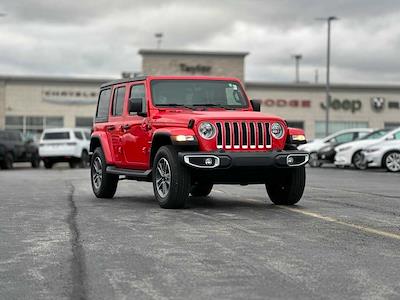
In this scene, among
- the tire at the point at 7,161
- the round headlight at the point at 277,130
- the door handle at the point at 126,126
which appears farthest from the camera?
the tire at the point at 7,161

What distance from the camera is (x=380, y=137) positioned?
2525 centimetres

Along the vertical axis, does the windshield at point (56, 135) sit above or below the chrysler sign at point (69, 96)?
below

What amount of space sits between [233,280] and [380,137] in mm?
20820

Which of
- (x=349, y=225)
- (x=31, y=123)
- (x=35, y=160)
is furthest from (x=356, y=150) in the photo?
(x=31, y=123)

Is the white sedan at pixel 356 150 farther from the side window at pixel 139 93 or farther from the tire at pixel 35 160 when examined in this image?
Result: the side window at pixel 139 93

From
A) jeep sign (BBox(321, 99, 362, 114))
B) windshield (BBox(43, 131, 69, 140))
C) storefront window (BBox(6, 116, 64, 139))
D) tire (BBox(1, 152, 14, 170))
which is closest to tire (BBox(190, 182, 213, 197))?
tire (BBox(1, 152, 14, 170))

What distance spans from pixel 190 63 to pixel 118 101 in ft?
173

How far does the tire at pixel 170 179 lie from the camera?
960 centimetres

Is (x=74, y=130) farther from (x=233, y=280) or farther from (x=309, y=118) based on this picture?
(x=309, y=118)

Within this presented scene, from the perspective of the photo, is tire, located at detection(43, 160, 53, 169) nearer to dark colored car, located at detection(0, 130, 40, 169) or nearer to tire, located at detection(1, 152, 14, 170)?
dark colored car, located at detection(0, 130, 40, 169)

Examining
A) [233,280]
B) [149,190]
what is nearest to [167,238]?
[233,280]

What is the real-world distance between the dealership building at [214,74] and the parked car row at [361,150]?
110ft

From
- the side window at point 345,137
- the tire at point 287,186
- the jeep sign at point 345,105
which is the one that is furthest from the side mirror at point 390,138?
the jeep sign at point 345,105

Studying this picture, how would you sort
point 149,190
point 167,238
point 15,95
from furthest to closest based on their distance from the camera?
point 15,95 → point 149,190 → point 167,238
